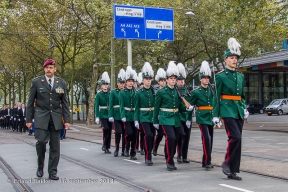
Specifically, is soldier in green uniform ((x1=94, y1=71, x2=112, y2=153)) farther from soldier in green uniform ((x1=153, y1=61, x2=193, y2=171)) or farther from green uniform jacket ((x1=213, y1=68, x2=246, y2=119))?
green uniform jacket ((x1=213, y1=68, x2=246, y2=119))

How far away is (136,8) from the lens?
2120 centimetres

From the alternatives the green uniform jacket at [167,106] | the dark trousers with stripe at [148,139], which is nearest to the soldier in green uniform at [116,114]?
the dark trousers with stripe at [148,139]

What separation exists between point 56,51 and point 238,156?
41.0m

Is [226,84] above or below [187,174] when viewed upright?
above

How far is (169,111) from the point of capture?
32.6 feet

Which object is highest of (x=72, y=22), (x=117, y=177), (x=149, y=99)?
(x=72, y=22)

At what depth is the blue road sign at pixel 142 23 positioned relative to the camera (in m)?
20.9

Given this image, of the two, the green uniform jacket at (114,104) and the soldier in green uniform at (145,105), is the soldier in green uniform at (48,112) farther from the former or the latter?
the green uniform jacket at (114,104)

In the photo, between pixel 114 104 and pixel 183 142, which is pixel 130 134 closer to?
pixel 114 104

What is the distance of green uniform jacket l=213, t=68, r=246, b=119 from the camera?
838 cm

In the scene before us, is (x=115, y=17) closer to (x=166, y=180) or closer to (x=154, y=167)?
(x=154, y=167)

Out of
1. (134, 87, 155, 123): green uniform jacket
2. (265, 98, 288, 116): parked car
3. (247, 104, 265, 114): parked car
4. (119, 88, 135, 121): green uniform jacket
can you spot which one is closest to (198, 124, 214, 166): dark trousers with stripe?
(134, 87, 155, 123): green uniform jacket

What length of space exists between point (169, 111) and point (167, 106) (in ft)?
0.42

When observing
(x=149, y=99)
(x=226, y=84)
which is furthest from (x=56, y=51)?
(x=226, y=84)
